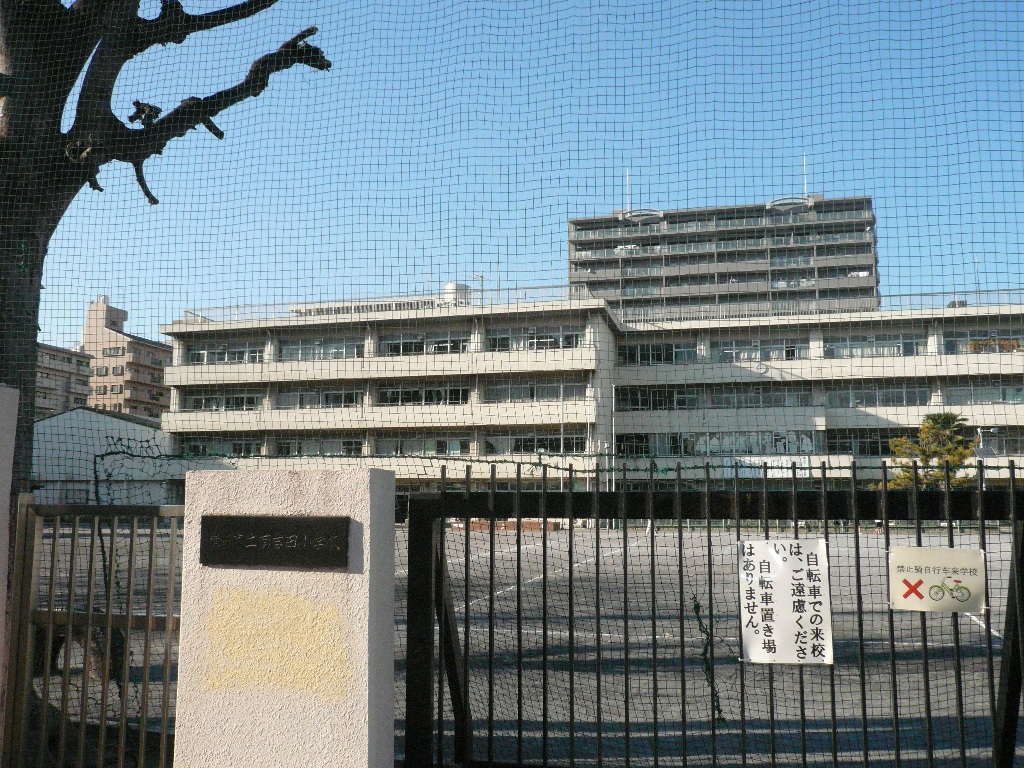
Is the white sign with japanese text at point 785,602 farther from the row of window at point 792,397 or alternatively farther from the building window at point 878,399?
the building window at point 878,399

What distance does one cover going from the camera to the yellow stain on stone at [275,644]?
289 centimetres

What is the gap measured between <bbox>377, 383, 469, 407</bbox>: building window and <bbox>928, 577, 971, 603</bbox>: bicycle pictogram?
20108mm

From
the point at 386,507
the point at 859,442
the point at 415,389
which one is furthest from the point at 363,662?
the point at 859,442

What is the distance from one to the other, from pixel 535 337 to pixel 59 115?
11.1 meters

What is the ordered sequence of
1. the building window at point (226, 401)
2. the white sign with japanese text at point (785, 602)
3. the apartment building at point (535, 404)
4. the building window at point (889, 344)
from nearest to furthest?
the white sign with japanese text at point (785, 602)
the building window at point (889, 344)
the apartment building at point (535, 404)
the building window at point (226, 401)

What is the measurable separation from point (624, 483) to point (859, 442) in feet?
83.7

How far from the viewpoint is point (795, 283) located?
133 feet

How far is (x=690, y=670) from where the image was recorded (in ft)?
19.1

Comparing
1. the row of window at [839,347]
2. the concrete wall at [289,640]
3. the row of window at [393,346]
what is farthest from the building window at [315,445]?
the concrete wall at [289,640]

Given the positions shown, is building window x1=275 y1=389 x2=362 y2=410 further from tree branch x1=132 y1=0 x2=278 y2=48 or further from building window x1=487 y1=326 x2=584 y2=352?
tree branch x1=132 y1=0 x2=278 y2=48

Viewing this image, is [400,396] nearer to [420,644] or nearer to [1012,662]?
[420,644]

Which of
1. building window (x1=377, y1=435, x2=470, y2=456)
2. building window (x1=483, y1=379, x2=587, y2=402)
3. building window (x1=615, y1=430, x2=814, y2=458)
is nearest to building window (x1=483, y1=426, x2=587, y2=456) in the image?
building window (x1=377, y1=435, x2=470, y2=456)

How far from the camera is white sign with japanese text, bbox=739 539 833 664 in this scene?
9.33ft

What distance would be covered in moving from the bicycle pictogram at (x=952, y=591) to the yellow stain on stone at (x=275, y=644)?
80.3 inches
